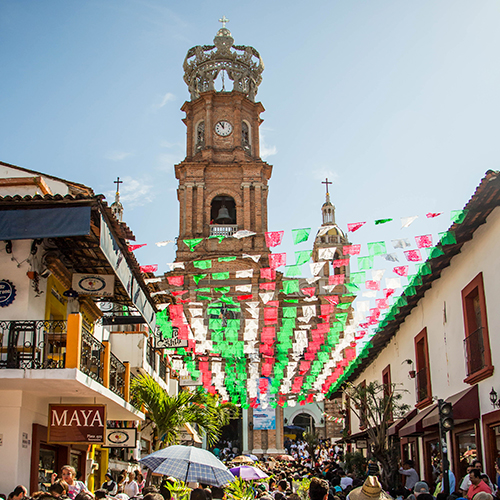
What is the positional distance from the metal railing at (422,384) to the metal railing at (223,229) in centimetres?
2766

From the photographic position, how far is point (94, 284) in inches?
559

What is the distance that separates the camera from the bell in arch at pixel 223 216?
44250 millimetres

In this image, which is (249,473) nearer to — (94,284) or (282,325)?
(94,284)

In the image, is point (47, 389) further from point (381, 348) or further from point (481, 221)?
point (381, 348)

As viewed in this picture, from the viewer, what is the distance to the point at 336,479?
1520cm

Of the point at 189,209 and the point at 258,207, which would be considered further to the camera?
the point at 258,207

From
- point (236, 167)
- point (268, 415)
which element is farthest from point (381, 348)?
point (236, 167)

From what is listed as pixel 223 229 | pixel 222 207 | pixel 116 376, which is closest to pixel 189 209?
pixel 222 207

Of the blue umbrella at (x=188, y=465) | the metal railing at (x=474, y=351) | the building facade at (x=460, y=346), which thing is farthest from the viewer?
the metal railing at (x=474, y=351)

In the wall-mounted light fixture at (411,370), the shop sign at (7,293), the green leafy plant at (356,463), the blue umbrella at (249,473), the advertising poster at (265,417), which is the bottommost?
the green leafy plant at (356,463)

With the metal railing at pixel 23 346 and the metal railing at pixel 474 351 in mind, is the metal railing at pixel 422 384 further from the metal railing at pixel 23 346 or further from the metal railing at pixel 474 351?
the metal railing at pixel 23 346

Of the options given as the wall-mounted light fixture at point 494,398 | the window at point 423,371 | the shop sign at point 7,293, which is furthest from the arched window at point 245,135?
the wall-mounted light fixture at point 494,398

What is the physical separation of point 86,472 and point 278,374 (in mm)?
20362

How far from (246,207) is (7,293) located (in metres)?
33.0
